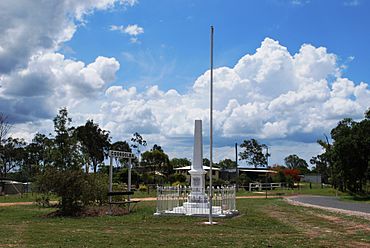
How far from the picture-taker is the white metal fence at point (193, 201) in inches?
824

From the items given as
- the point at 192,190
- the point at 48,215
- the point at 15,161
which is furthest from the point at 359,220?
the point at 15,161

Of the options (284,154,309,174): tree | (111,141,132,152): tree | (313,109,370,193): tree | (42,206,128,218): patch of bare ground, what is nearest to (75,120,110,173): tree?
(111,141,132,152): tree

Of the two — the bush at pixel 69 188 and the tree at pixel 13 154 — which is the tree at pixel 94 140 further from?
the bush at pixel 69 188

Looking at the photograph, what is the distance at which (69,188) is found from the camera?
2038cm

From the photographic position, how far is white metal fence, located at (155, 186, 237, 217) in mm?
20922

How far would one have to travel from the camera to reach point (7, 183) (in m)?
52.6

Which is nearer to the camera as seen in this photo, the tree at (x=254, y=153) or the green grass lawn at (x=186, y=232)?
the green grass lawn at (x=186, y=232)

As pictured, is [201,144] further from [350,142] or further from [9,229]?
[350,142]

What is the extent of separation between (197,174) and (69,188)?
20.5 feet

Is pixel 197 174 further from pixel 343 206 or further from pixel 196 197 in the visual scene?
pixel 343 206

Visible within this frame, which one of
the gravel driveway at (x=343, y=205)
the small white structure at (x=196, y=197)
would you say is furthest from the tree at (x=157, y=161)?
the small white structure at (x=196, y=197)

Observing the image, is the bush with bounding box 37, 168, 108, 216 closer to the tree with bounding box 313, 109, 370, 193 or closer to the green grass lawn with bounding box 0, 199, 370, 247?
the green grass lawn with bounding box 0, 199, 370, 247

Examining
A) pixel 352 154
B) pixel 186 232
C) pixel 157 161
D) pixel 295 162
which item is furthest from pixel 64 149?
pixel 295 162

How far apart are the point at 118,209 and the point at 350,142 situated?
1042 inches
